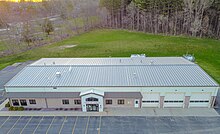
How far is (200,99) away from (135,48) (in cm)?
3689

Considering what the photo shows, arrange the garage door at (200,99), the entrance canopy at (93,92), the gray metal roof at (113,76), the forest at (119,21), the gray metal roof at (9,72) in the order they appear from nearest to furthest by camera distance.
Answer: the entrance canopy at (93,92)
the garage door at (200,99)
the gray metal roof at (113,76)
the gray metal roof at (9,72)
the forest at (119,21)

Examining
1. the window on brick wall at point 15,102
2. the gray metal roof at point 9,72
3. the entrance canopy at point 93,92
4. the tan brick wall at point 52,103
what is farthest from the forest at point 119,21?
the entrance canopy at point 93,92

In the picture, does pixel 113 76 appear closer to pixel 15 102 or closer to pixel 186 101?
pixel 186 101

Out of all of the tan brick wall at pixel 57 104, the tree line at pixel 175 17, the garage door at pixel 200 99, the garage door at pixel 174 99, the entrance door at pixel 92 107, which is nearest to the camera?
the entrance door at pixel 92 107

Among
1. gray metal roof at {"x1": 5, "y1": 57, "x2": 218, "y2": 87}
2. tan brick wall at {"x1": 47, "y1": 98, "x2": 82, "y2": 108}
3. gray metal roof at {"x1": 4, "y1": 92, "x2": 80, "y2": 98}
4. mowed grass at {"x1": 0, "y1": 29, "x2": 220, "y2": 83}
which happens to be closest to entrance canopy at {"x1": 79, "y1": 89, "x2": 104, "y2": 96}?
gray metal roof at {"x1": 4, "y1": 92, "x2": 80, "y2": 98}

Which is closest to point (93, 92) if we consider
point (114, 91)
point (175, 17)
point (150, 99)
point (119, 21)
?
point (114, 91)

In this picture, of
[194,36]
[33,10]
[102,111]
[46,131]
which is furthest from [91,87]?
[33,10]

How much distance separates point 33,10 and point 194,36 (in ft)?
314

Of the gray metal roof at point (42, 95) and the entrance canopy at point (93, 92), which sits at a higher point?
the entrance canopy at point (93, 92)

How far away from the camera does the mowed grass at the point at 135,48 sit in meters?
59.8

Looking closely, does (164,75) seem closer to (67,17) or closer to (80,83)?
(80,83)

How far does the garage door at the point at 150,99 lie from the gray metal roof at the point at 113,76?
1.66 meters

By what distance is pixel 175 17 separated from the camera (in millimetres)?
77812

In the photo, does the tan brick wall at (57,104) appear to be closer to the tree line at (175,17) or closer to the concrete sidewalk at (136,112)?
the concrete sidewalk at (136,112)
